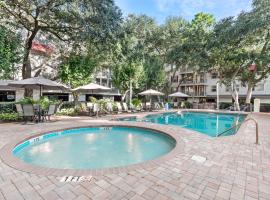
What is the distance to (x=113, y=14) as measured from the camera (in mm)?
13961

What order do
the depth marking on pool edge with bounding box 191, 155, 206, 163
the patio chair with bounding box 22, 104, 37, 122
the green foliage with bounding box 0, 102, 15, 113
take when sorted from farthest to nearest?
the green foliage with bounding box 0, 102, 15, 113 → the patio chair with bounding box 22, 104, 37, 122 → the depth marking on pool edge with bounding box 191, 155, 206, 163

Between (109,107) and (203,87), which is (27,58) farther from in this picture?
(203,87)

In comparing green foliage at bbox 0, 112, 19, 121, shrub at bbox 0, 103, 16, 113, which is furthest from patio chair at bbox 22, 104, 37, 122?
shrub at bbox 0, 103, 16, 113

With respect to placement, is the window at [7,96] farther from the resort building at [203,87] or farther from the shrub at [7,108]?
the resort building at [203,87]

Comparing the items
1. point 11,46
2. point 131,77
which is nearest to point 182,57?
point 131,77

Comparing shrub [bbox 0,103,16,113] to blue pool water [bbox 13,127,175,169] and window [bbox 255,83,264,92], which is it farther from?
window [bbox 255,83,264,92]

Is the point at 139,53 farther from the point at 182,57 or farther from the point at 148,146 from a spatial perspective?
the point at 148,146

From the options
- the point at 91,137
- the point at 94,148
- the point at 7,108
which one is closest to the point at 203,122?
the point at 91,137

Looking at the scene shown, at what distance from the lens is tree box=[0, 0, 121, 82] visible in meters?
12.5

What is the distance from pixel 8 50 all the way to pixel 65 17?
4.35m

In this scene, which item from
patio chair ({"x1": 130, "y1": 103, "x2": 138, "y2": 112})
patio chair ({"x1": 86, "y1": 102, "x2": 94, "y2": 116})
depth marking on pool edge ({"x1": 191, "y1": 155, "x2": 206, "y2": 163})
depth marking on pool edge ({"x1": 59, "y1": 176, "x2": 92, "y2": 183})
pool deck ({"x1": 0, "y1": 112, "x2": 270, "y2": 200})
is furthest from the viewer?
patio chair ({"x1": 130, "y1": 103, "x2": 138, "y2": 112})

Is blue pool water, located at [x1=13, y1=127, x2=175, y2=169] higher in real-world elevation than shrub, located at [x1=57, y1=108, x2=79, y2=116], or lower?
lower

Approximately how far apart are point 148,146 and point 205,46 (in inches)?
739

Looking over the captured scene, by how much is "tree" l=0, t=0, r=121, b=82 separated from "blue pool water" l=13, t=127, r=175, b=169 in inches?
300
